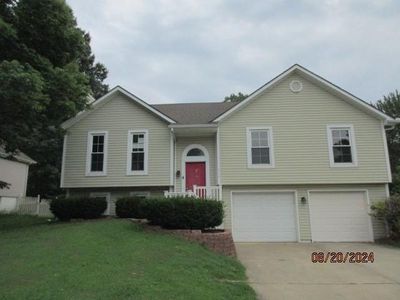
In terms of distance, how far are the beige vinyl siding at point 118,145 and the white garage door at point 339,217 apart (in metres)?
6.39

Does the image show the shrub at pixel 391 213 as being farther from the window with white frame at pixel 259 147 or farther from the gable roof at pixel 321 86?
the window with white frame at pixel 259 147

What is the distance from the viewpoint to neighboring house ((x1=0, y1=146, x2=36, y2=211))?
1969 cm

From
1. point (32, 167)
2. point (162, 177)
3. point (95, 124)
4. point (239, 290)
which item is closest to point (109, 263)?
point (239, 290)

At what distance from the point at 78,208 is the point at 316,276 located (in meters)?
9.58

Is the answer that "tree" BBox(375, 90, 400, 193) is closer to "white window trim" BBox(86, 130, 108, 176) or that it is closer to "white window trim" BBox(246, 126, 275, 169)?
"white window trim" BBox(246, 126, 275, 169)

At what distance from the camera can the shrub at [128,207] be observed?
1302 centimetres

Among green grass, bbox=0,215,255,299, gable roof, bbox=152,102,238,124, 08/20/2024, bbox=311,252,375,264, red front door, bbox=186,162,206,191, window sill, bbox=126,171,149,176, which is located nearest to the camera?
green grass, bbox=0,215,255,299

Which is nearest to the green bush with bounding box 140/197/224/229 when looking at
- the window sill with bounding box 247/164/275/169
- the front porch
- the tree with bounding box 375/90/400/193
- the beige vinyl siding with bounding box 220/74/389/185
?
the beige vinyl siding with bounding box 220/74/389/185

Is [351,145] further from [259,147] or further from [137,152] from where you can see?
[137,152]

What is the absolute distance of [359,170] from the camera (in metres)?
13.8

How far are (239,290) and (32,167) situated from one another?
28851 millimetres

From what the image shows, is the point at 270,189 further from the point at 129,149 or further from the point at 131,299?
the point at 131,299

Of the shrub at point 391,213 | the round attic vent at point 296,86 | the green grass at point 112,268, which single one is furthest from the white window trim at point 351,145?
the green grass at point 112,268

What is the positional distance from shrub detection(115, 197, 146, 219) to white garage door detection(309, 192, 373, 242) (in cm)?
714
